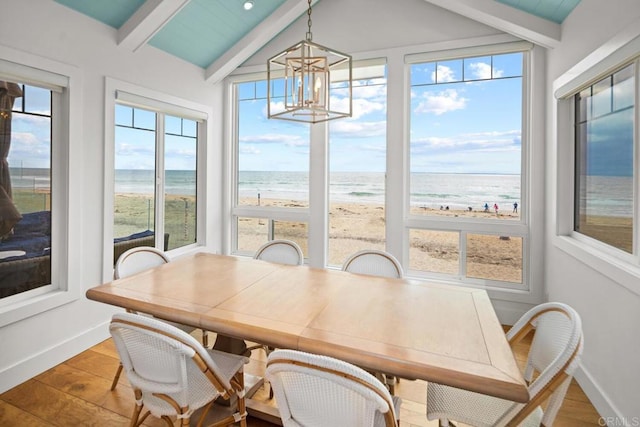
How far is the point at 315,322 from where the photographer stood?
1.50 meters

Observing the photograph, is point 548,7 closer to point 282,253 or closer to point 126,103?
point 282,253

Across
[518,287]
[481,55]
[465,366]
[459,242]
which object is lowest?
[518,287]

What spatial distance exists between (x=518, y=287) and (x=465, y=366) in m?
2.57

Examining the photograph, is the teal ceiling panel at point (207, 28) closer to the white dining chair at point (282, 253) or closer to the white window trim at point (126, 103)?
the white window trim at point (126, 103)

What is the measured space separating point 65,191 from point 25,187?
23 cm

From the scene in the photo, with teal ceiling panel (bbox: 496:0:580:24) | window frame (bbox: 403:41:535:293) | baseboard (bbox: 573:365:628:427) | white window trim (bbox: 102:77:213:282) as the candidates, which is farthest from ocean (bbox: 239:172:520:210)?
baseboard (bbox: 573:365:628:427)

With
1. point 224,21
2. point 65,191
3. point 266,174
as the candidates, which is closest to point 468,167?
point 266,174

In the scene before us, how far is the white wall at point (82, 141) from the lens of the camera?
7.40ft

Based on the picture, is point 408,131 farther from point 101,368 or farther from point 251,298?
point 101,368

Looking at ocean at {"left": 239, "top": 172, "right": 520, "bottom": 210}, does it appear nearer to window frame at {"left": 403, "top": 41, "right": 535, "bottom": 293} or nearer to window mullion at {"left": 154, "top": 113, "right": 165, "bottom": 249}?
window frame at {"left": 403, "top": 41, "right": 535, "bottom": 293}

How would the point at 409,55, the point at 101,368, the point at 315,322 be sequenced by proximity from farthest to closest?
the point at 409,55, the point at 101,368, the point at 315,322

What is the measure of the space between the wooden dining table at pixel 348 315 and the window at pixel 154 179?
1258 millimetres

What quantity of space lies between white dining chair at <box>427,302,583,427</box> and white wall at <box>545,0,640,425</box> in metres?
0.61

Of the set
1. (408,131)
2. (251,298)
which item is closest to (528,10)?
(408,131)
